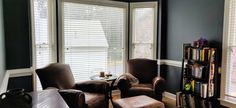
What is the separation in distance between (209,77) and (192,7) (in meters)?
1.42

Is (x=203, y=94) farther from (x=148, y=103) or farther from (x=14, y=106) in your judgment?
(x=14, y=106)

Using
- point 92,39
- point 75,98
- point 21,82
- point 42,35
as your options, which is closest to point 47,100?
point 75,98

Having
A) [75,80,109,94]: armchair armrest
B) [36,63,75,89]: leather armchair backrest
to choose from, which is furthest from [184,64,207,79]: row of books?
[36,63,75,89]: leather armchair backrest

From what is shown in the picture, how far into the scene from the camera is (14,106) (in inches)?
55.8

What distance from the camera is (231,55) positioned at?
311cm

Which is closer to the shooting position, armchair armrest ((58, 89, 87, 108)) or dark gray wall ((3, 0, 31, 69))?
armchair armrest ((58, 89, 87, 108))

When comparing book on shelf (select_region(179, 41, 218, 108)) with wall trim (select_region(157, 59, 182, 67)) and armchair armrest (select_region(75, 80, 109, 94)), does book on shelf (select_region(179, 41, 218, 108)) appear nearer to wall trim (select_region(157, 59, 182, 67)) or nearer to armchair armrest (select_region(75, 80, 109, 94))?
wall trim (select_region(157, 59, 182, 67))

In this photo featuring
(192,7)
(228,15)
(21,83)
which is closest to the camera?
(228,15)

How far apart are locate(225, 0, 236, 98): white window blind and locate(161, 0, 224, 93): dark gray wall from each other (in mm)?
139

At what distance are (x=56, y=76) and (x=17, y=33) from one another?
0.98 meters

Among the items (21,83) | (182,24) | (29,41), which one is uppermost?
(182,24)

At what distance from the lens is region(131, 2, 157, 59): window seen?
4.37 metres

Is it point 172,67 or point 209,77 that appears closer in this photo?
point 209,77

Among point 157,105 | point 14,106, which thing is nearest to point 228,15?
point 157,105
